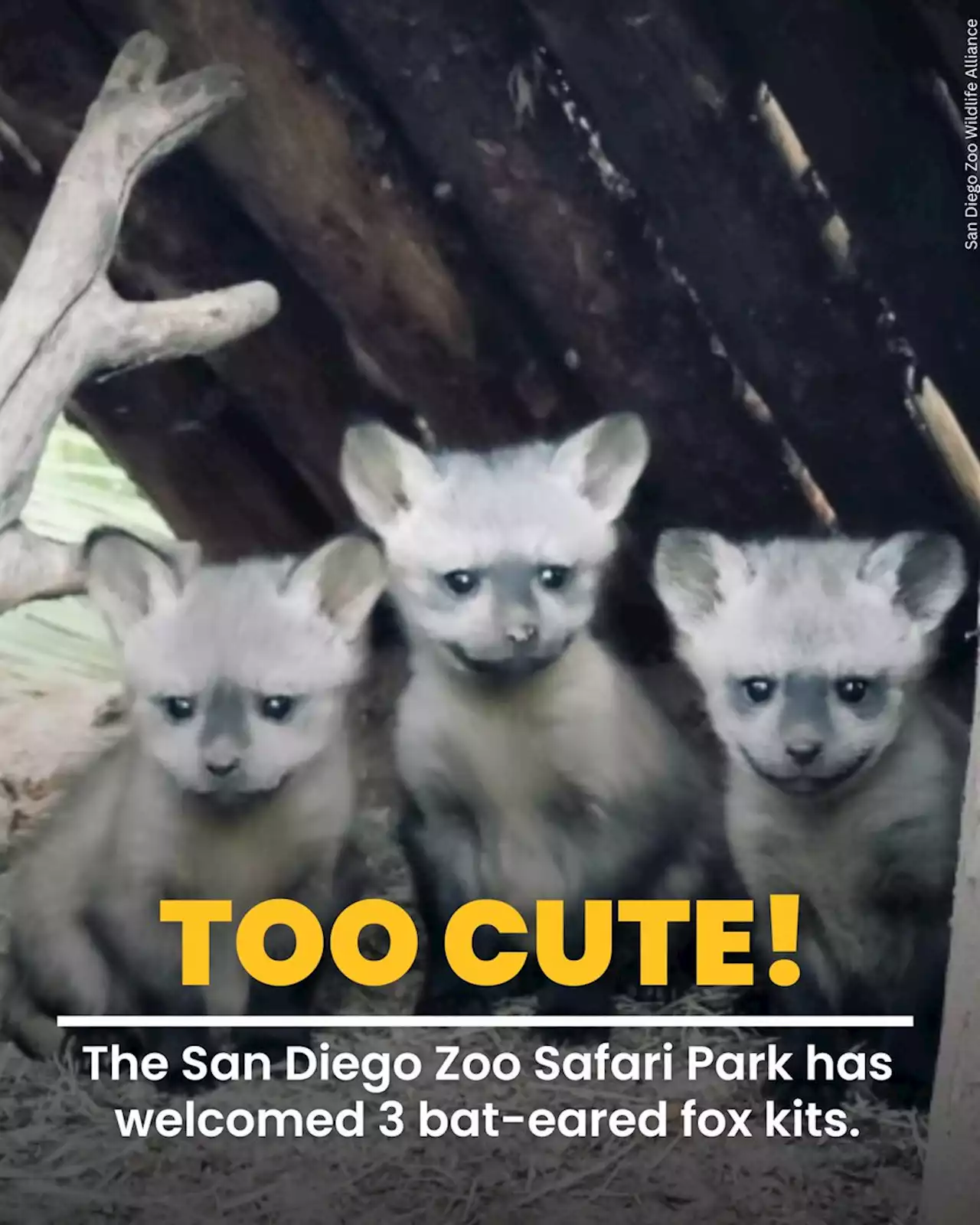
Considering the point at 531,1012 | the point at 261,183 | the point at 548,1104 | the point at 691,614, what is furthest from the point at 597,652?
the point at 261,183

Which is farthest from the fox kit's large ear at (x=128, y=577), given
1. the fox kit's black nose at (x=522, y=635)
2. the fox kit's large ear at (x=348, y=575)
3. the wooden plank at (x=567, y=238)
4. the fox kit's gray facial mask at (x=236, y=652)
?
the wooden plank at (x=567, y=238)

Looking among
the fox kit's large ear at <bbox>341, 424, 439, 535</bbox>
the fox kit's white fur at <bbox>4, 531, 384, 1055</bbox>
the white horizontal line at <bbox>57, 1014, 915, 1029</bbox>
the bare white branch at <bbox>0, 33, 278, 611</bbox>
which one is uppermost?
the bare white branch at <bbox>0, 33, 278, 611</bbox>

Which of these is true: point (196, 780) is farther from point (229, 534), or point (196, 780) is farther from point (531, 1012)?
point (531, 1012)

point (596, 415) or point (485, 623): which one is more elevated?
point (596, 415)

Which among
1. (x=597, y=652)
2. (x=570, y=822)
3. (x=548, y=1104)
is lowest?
(x=548, y=1104)

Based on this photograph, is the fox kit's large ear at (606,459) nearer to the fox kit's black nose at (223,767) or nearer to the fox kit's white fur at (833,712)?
the fox kit's white fur at (833,712)

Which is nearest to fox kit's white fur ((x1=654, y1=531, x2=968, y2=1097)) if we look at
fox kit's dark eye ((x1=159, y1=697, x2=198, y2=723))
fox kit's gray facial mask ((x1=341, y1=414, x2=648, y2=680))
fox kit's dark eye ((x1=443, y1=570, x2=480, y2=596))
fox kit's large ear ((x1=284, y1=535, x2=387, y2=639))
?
fox kit's gray facial mask ((x1=341, y1=414, x2=648, y2=680))

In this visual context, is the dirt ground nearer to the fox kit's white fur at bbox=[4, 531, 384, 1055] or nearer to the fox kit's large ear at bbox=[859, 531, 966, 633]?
the fox kit's white fur at bbox=[4, 531, 384, 1055]
